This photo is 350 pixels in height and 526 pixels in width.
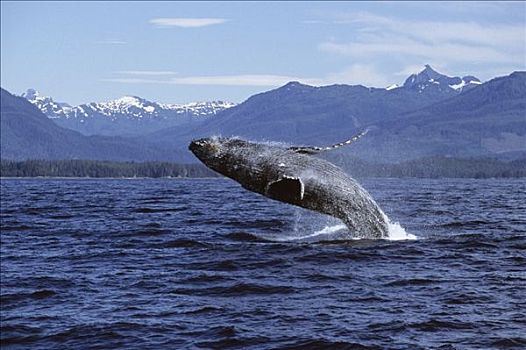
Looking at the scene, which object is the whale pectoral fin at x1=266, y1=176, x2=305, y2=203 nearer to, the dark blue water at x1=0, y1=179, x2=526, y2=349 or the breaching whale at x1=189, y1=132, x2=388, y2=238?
the breaching whale at x1=189, y1=132, x2=388, y2=238

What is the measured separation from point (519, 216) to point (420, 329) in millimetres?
22378

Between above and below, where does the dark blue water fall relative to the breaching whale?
below

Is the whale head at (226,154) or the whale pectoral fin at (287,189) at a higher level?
the whale head at (226,154)

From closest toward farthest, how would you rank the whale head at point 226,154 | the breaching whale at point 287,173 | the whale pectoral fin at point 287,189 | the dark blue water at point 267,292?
the dark blue water at point 267,292, the whale pectoral fin at point 287,189, the breaching whale at point 287,173, the whale head at point 226,154

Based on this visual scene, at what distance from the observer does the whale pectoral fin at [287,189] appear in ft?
57.5

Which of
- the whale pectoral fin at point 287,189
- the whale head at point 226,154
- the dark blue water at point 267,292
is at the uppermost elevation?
the whale head at point 226,154

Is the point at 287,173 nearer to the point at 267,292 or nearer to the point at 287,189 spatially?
the point at 287,189

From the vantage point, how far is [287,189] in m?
17.9

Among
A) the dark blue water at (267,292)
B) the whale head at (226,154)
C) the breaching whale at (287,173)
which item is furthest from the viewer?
the whale head at (226,154)

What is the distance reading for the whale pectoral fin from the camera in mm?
17531

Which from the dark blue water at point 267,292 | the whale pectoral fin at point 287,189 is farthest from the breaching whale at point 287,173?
the dark blue water at point 267,292

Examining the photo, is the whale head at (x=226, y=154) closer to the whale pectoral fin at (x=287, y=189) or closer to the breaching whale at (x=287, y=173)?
the breaching whale at (x=287, y=173)

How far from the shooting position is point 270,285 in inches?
579

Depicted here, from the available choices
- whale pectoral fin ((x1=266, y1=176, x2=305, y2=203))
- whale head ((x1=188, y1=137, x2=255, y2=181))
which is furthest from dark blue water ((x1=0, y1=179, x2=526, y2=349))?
whale head ((x1=188, y1=137, x2=255, y2=181))
